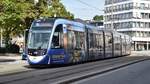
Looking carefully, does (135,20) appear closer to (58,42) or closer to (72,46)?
(72,46)

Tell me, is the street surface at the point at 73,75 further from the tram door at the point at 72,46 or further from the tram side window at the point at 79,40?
the tram side window at the point at 79,40

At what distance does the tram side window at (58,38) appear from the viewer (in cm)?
3142

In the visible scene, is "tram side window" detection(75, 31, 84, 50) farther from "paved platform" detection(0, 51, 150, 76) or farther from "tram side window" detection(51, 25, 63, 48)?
"paved platform" detection(0, 51, 150, 76)

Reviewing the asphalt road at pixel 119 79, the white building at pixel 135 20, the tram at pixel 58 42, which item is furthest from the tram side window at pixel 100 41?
the white building at pixel 135 20

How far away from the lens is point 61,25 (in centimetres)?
3216

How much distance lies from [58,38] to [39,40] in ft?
4.60

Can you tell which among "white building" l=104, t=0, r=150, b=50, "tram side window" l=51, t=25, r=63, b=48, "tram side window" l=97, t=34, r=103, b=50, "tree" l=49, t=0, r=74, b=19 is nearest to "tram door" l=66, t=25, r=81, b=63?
"tram side window" l=51, t=25, r=63, b=48

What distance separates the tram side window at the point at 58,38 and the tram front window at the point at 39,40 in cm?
55

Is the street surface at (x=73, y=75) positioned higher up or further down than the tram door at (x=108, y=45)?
further down

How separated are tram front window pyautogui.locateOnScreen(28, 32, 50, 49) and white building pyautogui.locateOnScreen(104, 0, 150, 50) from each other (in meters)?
107

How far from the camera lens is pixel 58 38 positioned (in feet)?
104

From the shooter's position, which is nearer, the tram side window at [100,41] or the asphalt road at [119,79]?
the asphalt road at [119,79]

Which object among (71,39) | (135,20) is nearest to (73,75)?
(71,39)

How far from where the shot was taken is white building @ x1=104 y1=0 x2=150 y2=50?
139375 mm
